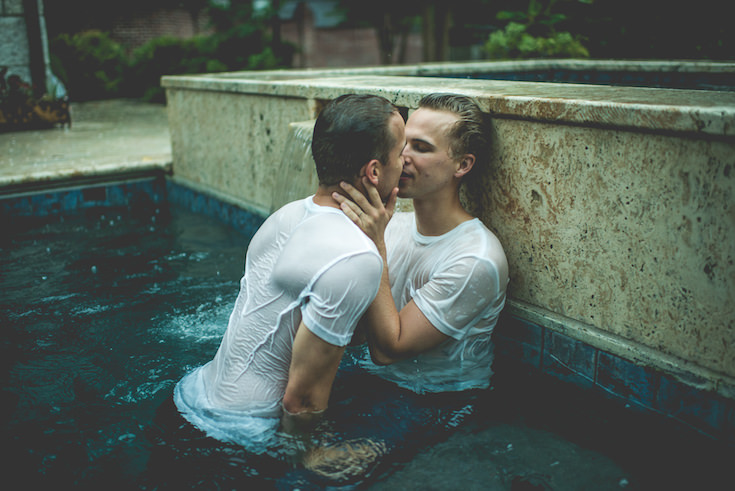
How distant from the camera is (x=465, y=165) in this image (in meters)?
2.89

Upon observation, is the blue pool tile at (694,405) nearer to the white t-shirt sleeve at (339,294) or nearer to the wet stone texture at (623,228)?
the wet stone texture at (623,228)

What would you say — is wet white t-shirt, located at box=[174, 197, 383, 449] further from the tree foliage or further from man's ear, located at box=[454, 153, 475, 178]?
the tree foliage

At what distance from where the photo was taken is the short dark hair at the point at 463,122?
110 inches

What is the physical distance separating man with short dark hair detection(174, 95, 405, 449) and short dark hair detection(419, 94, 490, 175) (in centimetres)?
58

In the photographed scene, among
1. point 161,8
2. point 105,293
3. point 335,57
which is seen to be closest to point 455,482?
point 105,293

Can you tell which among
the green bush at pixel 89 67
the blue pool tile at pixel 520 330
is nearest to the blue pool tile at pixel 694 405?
the blue pool tile at pixel 520 330

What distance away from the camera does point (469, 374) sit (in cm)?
302

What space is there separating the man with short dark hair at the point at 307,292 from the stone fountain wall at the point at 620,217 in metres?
0.84

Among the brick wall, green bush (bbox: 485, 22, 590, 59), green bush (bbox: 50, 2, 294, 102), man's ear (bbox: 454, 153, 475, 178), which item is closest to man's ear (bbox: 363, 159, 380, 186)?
man's ear (bbox: 454, 153, 475, 178)

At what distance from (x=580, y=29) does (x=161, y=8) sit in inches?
777

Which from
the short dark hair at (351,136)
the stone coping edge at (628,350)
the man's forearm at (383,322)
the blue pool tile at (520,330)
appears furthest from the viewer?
the blue pool tile at (520,330)

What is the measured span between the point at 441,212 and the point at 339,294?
999 millimetres

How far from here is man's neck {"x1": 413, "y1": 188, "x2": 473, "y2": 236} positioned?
2887 millimetres

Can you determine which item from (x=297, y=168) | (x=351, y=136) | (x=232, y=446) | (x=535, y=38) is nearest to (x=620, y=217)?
(x=351, y=136)
